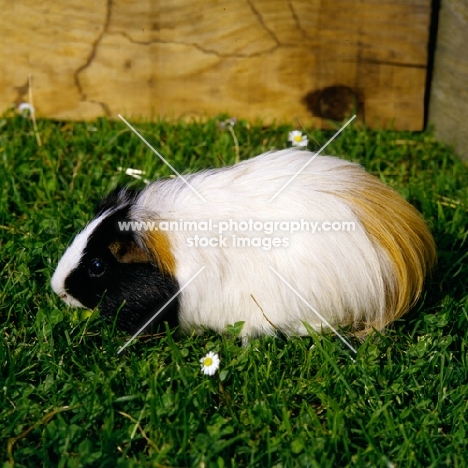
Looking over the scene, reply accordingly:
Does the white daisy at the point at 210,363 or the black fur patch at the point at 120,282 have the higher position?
the black fur patch at the point at 120,282

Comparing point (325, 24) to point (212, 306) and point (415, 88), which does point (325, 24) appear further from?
point (212, 306)

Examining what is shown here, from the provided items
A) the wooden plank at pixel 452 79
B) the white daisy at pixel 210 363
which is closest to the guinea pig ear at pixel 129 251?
the white daisy at pixel 210 363

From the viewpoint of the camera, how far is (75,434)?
6.42 ft

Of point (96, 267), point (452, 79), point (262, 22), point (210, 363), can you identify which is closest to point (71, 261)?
point (96, 267)

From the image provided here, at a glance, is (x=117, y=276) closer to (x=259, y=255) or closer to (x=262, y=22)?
(x=259, y=255)

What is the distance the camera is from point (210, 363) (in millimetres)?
2189

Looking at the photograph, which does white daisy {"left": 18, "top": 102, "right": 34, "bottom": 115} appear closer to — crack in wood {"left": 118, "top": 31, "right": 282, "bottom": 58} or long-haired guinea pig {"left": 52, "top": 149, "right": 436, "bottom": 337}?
crack in wood {"left": 118, "top": 31, "right": 282, "bottom": 58}

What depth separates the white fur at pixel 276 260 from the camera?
220cm

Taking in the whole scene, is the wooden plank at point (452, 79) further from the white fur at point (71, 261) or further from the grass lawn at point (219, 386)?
the white fur at point (71, 261)

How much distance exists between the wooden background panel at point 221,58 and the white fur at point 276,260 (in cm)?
112

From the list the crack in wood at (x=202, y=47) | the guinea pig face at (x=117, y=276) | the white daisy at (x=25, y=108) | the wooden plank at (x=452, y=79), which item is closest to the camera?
the guinea pig face at (x=117, y=276)

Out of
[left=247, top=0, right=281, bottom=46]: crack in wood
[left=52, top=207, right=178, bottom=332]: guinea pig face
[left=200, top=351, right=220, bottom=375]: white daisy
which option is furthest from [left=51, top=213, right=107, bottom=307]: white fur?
[left=247, top=0, right=281, bottom=46]: crack in wood

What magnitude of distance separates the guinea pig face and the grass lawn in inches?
3.5

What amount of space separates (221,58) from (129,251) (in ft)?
4.64
